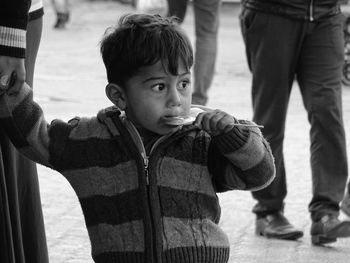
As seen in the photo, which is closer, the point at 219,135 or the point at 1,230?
the point at 219,135

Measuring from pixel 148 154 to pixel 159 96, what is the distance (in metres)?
0.18

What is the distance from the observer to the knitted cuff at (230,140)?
9.83ft

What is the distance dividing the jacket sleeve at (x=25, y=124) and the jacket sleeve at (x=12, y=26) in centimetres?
13

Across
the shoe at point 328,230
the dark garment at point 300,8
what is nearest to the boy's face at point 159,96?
the dark garment at point 300,8

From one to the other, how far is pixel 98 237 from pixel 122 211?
122mm

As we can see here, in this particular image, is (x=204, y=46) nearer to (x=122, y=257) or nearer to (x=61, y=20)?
(x=122, y=257)

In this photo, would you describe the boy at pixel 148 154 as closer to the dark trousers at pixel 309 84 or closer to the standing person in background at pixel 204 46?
the dark trousers at pixel 309 84

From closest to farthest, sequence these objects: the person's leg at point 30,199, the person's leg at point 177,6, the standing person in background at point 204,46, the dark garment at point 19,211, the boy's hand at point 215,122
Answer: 1. the boy's hand at point 215,122
2. the dark garment at point 19,211
3. the person's leg at point 30,199
4. the person's leg at point 177,6
5. the standing person in background at point 204,46

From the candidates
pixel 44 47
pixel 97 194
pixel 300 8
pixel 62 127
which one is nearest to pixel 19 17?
pixel 62 127

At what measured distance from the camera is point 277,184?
5.47 m

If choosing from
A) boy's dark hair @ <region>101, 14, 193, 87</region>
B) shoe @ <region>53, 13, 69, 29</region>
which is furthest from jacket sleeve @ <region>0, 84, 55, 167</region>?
shoe @ <region>53, 13, 69, 29</region>

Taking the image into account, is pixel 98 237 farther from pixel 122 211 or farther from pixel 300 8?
pixel 300 8

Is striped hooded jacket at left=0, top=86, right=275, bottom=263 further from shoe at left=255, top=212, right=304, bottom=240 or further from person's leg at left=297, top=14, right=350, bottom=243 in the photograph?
shoe at left=255, top=212, right=304, bottom=240

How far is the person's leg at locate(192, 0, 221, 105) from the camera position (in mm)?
9273
